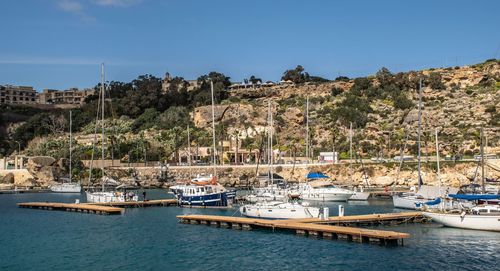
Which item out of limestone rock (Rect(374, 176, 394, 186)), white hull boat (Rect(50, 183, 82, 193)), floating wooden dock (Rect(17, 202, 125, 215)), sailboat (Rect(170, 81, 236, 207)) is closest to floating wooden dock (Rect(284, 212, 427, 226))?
sailboat (Rect(170, 81, 236, 207))

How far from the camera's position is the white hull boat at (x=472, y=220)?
40.6 meters

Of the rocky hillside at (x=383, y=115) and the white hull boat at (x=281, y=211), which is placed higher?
the rocky hillside at (x=383, y=115)

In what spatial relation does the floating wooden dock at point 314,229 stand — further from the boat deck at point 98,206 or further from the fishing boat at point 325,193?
the fishing boat at point 325,193

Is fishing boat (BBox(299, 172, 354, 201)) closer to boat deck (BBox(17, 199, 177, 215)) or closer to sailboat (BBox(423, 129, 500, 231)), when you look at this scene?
boat deck (BBox(17, 199, 177, 215))

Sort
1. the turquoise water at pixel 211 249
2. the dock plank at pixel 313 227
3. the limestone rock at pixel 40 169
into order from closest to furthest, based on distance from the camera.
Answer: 1. the turquoise water at pixel 211 249
2. the dock plank at pixel 313 227
3. the limestone rock at pixel 40 169

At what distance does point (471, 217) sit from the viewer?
41344 millimetres

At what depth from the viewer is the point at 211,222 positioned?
4719 cm

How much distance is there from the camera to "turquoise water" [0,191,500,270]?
104ft

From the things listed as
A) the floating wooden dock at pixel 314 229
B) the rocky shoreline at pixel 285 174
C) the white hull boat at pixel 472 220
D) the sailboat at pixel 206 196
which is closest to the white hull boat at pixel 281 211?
the floating wooden dock at pixel 314 229

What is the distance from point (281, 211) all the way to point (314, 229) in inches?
321

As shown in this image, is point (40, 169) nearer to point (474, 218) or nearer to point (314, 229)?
point (314, 229)

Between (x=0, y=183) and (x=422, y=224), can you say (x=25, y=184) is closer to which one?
(x=0, y=183)

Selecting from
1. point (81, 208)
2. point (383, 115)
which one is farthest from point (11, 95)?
point (81, 208)

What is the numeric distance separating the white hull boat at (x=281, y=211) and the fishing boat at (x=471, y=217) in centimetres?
841
